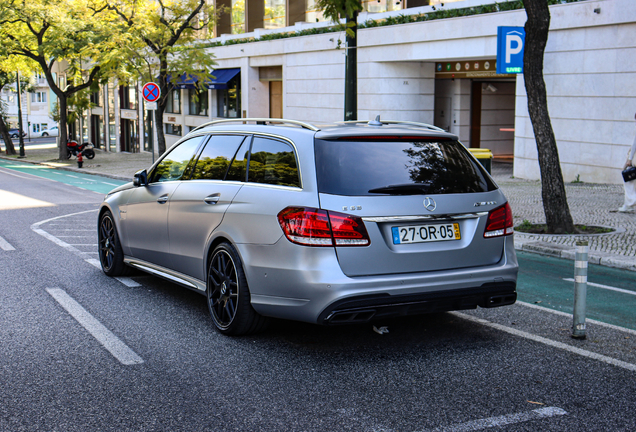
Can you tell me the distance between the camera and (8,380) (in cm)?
462

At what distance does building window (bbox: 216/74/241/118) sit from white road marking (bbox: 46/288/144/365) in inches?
1136

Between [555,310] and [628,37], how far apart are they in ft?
42.5

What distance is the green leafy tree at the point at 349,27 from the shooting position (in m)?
13.4

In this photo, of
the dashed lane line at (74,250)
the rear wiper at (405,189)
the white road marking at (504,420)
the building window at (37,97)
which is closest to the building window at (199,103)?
the dashed lane line at (74,250)

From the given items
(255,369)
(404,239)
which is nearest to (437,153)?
(404,239)

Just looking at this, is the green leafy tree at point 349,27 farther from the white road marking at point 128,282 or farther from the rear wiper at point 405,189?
the rear wiper at point 405,189

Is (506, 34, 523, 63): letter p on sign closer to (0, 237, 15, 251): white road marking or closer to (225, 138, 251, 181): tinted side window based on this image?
(0, 237, 15, 251): white road marking

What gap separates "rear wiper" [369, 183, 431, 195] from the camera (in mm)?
4910

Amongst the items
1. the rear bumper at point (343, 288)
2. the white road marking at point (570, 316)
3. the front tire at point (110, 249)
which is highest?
the rear bumper at point (343, 288)

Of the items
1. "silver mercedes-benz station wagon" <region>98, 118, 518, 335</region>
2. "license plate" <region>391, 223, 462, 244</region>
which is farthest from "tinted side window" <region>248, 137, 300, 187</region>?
"license plate" <region>391, 223, 462, 244</region>

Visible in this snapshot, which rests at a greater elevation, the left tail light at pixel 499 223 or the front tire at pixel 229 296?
the left tail light at pixel 499 223

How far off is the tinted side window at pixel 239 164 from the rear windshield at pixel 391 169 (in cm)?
87

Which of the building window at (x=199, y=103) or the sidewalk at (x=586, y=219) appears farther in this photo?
the building window at (x=199, y=103)

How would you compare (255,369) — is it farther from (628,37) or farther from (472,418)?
(628,37)
